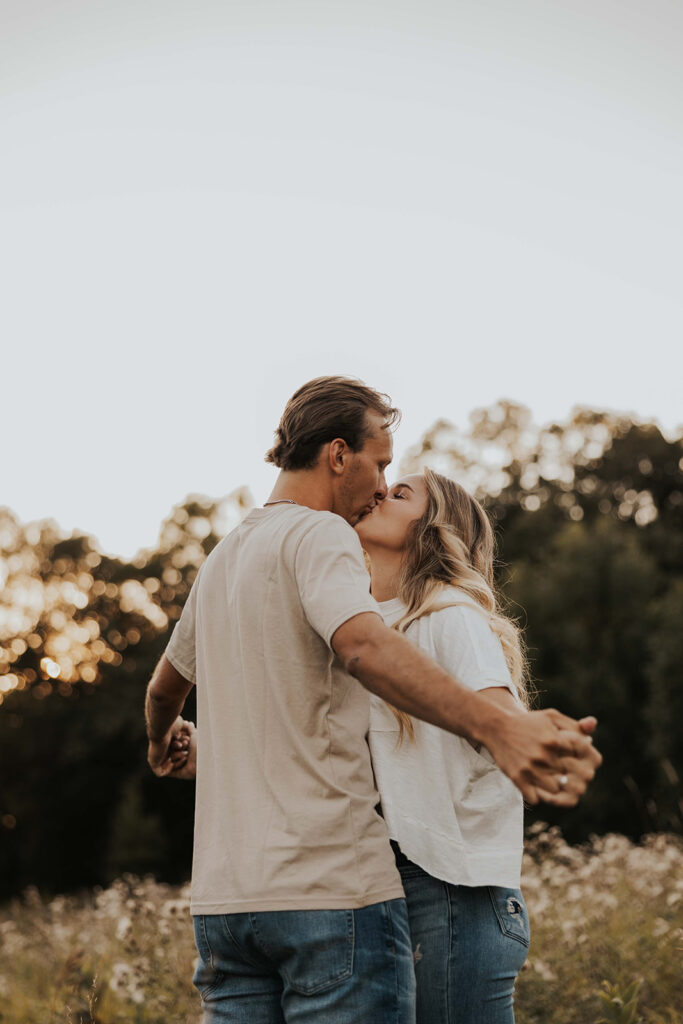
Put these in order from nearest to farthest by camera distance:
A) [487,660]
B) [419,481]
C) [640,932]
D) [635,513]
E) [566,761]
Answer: [566,761]
[487,660]
[419,481]
[640,932]
[635,513]

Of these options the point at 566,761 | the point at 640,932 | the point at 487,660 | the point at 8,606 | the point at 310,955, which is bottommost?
the point at 640,932

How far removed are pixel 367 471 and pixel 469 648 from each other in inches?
20.3

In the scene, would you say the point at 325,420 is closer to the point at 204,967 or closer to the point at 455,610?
the point at 455,610

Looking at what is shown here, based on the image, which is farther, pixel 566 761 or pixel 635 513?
pixel 635 513

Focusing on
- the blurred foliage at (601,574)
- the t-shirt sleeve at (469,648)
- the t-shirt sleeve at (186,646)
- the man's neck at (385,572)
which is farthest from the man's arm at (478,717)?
the blurred foliage at (601,574)

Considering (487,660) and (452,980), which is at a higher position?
(487,660)

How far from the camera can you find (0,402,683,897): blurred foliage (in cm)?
2633

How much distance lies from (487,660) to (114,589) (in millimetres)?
33077

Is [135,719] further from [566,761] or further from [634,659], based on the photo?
[566,761]

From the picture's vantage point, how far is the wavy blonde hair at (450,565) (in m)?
2.95

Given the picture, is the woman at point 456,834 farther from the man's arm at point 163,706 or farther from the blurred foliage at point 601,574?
the blurred foliage at point 601,574

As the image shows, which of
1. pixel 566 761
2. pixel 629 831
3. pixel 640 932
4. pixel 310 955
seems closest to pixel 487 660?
pixel 566 761

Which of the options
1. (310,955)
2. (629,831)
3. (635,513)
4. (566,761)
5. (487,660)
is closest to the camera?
(566,761)

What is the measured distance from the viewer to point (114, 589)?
34531mm
